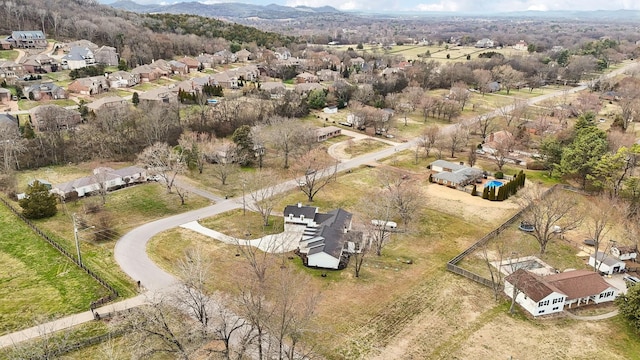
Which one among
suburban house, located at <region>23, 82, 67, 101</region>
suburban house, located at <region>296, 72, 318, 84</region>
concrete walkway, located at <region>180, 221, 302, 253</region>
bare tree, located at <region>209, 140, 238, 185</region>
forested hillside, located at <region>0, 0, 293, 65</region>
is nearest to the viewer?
concrete walkway, located at <region>180, 221, 302, 253</region>

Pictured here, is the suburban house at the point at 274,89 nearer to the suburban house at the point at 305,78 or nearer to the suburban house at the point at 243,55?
the suburban house at the point at 305,78

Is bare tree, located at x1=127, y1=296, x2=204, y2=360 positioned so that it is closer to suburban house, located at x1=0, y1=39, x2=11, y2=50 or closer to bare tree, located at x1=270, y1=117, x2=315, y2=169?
bare tree, located at x1=270, y1=117, x2=315, y2=169

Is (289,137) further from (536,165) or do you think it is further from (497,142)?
(536,165)

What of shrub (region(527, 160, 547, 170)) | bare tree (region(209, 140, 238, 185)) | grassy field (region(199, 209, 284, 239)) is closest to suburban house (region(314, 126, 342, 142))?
bare tree (region(209, 140, 238, 185))

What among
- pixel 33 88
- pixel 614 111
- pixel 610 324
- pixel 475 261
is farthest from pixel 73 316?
pixel 614 111

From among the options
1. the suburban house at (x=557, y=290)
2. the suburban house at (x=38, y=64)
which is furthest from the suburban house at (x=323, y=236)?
the suburban house at (x=38, y=64)

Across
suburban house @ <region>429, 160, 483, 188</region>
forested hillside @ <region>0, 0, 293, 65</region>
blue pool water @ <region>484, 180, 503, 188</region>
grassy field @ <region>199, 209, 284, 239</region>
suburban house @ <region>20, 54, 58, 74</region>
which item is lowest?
grassy field @ <region>199, 209, 284, 239</region>
